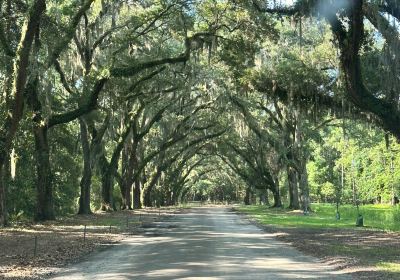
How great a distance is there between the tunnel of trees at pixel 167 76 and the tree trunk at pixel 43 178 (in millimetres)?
61

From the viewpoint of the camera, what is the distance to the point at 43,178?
23.4 m

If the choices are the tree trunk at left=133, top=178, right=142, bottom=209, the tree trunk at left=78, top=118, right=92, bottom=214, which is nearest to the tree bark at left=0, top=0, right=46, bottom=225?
the tree trunk at left=78, top=118, right=92, bottom=214

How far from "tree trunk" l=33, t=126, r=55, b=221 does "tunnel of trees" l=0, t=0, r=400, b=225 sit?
0.06 meters

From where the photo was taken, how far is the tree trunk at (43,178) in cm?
2312

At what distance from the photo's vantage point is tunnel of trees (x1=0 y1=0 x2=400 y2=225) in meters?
14.9

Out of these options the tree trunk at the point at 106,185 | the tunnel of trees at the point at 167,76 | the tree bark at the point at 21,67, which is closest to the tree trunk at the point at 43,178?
the tunnel of trees at the point at 167,76

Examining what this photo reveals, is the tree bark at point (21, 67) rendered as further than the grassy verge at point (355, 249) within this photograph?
Yes

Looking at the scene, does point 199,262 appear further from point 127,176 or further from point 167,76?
point 127,176

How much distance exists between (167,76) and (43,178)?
1047cm

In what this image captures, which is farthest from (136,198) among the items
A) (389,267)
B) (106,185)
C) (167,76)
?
(389,267)

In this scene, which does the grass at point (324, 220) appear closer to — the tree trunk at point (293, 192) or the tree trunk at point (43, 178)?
the tree trunk at point (293, 192)

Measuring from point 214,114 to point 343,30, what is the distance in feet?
99.3

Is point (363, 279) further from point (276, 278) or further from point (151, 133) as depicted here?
point (151, 133)

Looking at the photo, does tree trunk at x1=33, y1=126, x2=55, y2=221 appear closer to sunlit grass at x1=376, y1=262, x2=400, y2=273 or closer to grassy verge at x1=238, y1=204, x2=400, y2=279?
grassy verge at x1=238, y1=204, x2=400, y2=279
